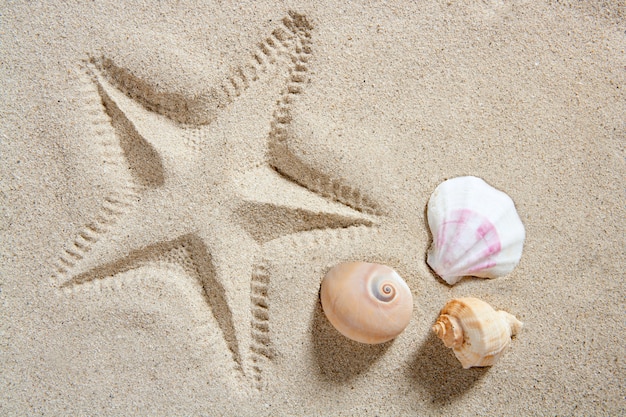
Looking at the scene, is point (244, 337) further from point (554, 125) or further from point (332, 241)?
point (554, 125)

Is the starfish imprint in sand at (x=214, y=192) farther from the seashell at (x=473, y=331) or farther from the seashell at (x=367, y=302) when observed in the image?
the seashell at (x=473, y=331)

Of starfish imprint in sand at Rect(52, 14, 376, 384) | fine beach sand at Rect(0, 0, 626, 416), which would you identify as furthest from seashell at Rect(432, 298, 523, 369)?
starfish imprint in sand at Rect(52, 14, 376, 384)

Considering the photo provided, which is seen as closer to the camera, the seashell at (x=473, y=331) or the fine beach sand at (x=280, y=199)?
the seashell at (x=473, y=331)

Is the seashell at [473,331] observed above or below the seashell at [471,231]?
below

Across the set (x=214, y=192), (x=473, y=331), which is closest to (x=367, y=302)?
(x=473, y=331)

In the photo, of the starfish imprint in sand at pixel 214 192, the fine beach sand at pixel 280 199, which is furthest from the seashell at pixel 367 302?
the starfish imprint in sand at pixel 214 192

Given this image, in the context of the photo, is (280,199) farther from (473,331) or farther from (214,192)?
(473,331)
